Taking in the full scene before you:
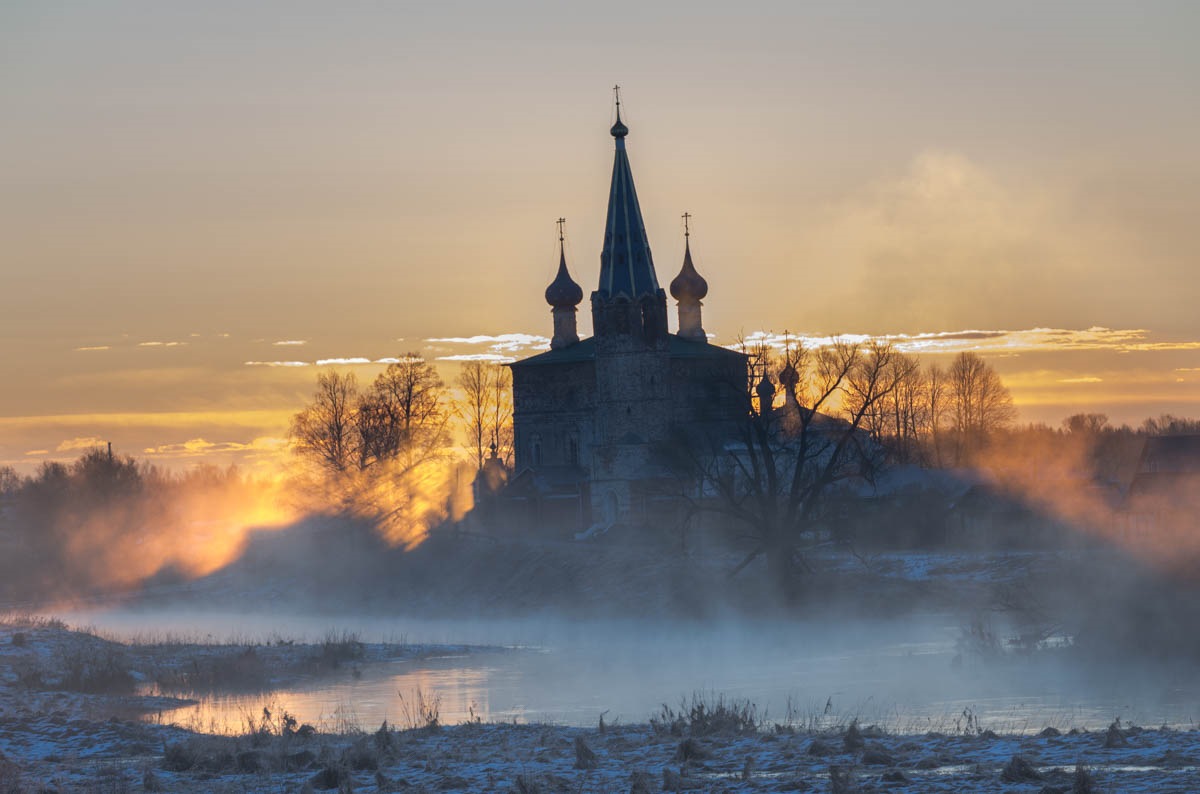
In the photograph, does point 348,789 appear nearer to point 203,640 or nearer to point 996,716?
point 996,716

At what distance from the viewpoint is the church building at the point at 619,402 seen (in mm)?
86713

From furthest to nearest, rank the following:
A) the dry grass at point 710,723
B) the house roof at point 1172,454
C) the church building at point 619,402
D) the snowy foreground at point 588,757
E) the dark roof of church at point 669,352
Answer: the dark roof of church at point 669,352
the church building at point 619,402
the house roof at point 1172,454
the dry grass at point 710,723
the snowy foreground at point 588,757

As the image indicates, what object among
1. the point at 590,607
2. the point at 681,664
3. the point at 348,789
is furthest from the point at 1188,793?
the point at 590,607

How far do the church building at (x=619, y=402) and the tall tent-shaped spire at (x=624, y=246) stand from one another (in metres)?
0.06

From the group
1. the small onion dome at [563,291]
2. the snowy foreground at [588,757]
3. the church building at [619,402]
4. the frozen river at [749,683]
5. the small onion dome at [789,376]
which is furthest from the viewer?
the small onion dome at [563,291]

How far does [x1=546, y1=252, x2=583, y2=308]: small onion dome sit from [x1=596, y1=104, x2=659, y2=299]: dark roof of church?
13900 millimetres

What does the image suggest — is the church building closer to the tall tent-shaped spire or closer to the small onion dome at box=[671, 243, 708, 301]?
the tall tent-shaped spire

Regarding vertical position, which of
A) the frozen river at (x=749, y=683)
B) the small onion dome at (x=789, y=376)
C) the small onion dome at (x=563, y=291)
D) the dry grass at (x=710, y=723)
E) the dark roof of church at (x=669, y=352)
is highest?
the small onion dome at (x=563, y=291)

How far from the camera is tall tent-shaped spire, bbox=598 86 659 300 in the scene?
3506 inches

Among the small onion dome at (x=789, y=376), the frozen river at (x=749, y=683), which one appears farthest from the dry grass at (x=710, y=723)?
the small onion dome at (x=789, y=376)

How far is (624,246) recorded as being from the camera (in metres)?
90.7

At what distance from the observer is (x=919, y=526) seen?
70688 millimetres

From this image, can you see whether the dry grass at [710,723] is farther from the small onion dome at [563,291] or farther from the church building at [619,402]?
the small onion dome at [563,291]

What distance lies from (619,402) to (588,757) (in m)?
66.3
